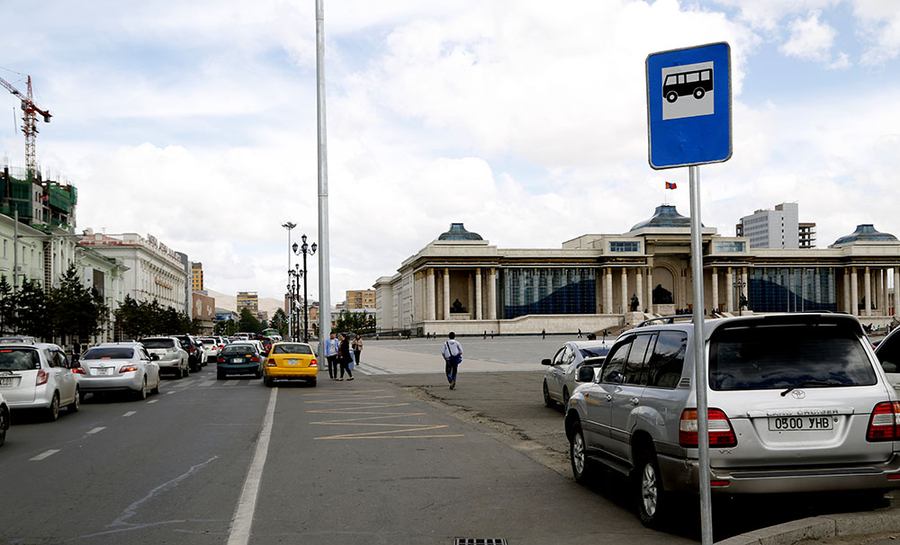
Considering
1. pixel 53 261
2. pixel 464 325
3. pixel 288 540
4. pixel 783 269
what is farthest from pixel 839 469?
pixel 783 269

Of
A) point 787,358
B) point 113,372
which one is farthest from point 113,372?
point 787,358

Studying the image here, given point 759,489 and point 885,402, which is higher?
point 885,402

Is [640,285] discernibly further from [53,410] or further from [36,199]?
[53,410]

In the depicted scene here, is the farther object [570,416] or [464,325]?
[464,325]

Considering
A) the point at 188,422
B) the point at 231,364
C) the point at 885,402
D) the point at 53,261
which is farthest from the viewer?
the point at 53,261

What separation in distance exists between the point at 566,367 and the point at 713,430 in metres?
11.1

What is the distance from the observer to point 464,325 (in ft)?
394

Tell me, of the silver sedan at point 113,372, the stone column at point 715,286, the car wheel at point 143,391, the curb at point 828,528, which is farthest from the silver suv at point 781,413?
the stone column at point 715,286

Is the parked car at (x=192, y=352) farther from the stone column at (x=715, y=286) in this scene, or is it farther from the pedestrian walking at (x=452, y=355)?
the stone column at (x=715, y=286)

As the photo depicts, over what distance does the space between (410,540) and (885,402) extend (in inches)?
152

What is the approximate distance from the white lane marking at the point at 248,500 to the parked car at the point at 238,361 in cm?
1876

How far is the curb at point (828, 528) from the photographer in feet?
19.2

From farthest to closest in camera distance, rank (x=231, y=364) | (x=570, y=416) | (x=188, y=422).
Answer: (x=231, y=364)
(x=188, y=422)
(x=570, y=416)

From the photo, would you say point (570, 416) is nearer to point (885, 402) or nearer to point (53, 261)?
point (885, 402)
